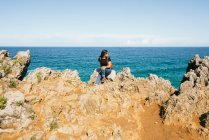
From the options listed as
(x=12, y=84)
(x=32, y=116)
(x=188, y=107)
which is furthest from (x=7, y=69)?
(x=188, y=107)

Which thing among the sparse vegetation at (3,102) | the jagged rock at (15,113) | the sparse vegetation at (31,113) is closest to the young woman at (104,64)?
the sparse vegetation at (31,113)

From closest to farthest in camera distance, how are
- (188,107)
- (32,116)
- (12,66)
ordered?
(32,116), (188,107), (12,66)

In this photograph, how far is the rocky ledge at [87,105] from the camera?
13.6 meters

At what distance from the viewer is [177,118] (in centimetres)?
1602

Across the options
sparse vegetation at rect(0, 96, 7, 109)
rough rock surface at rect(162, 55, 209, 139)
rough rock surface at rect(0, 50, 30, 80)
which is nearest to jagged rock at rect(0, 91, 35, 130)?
sparse vegetation at rect(0, 96, 7, 109)

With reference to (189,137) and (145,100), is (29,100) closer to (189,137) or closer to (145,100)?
(145,100)

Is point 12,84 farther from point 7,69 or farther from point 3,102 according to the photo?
point 7,69

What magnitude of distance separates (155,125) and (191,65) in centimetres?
1204

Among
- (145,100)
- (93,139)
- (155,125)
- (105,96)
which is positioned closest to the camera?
(93,139)

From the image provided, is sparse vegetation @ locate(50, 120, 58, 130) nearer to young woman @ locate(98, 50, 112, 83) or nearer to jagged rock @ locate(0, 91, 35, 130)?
jagged rock @ locate(0, 91, 35, 130)

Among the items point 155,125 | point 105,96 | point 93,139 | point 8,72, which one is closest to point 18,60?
point 8,72

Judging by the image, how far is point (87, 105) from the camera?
629 inches

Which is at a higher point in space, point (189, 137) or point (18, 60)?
point (18, 60)

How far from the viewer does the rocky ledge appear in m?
13.6
